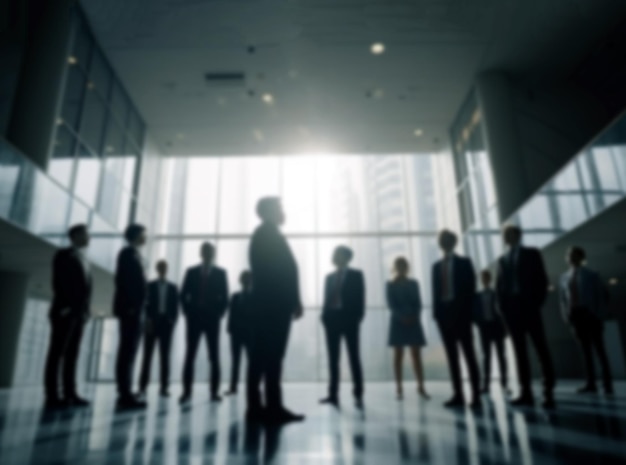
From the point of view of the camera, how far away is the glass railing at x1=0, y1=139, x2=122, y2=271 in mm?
4730

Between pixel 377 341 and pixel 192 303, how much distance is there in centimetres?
796

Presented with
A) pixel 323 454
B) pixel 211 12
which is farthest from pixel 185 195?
pixel 323 454

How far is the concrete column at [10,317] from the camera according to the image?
22.9ft

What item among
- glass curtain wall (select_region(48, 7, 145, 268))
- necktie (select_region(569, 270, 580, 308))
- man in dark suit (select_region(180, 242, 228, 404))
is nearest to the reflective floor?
man in dark suit (select_region(180, 242, 228, 404))

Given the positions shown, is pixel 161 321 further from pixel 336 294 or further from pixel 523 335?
pixel 523 335

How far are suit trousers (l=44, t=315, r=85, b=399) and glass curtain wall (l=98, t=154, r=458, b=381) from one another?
7403mm

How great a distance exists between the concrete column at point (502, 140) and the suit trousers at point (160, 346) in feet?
21.2

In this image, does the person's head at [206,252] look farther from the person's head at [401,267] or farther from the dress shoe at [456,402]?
the dress shoe at [456,402]

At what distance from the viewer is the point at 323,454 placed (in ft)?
4.83

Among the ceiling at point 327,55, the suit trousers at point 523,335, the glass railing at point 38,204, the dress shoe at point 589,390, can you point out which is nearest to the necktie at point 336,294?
the suit trousers at point 523,335

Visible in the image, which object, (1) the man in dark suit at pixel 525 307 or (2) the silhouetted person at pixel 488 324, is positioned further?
(2) the silhouetted person at pixel 488 324

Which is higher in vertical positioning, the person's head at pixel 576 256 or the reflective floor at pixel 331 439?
the person's head at pixel 576 256

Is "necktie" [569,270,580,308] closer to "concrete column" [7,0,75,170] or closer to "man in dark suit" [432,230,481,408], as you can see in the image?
"man in dark suit" [432,230,481,408]

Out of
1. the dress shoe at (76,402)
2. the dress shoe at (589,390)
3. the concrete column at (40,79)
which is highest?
the concrete column at (40,79)
